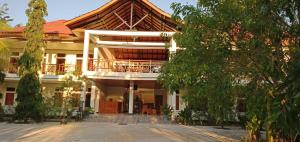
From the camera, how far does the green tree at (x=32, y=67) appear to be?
18438mm

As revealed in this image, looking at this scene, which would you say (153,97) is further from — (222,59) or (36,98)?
(222,59)

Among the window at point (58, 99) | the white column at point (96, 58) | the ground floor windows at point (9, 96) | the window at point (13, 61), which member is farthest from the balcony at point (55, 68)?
the window at point (58, 99)

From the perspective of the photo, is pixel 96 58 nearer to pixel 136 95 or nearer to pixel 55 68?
pixel 55 68

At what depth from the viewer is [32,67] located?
1898 cm

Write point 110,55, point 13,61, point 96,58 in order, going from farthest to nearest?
1. point 110,55
2. point 13,61
3. point 96,58

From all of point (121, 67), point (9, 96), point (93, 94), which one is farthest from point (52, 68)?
point (121, 67)

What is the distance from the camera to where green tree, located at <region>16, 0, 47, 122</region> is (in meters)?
18.4

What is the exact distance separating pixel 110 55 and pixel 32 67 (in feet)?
31.6

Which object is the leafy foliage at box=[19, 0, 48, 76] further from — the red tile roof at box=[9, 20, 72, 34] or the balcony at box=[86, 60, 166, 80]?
the red tile roof at box=[9, 20, 72, 34]

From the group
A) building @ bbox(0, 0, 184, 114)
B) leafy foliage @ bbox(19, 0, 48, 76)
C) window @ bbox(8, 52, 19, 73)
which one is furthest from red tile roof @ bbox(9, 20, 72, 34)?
leafy foliage @ bbox(19, 0, 48, 76)

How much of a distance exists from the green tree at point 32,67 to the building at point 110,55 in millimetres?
1551

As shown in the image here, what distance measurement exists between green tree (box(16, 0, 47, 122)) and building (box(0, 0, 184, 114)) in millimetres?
1551

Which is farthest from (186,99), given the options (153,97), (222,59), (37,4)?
(153,97)

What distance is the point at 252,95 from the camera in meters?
8.93
